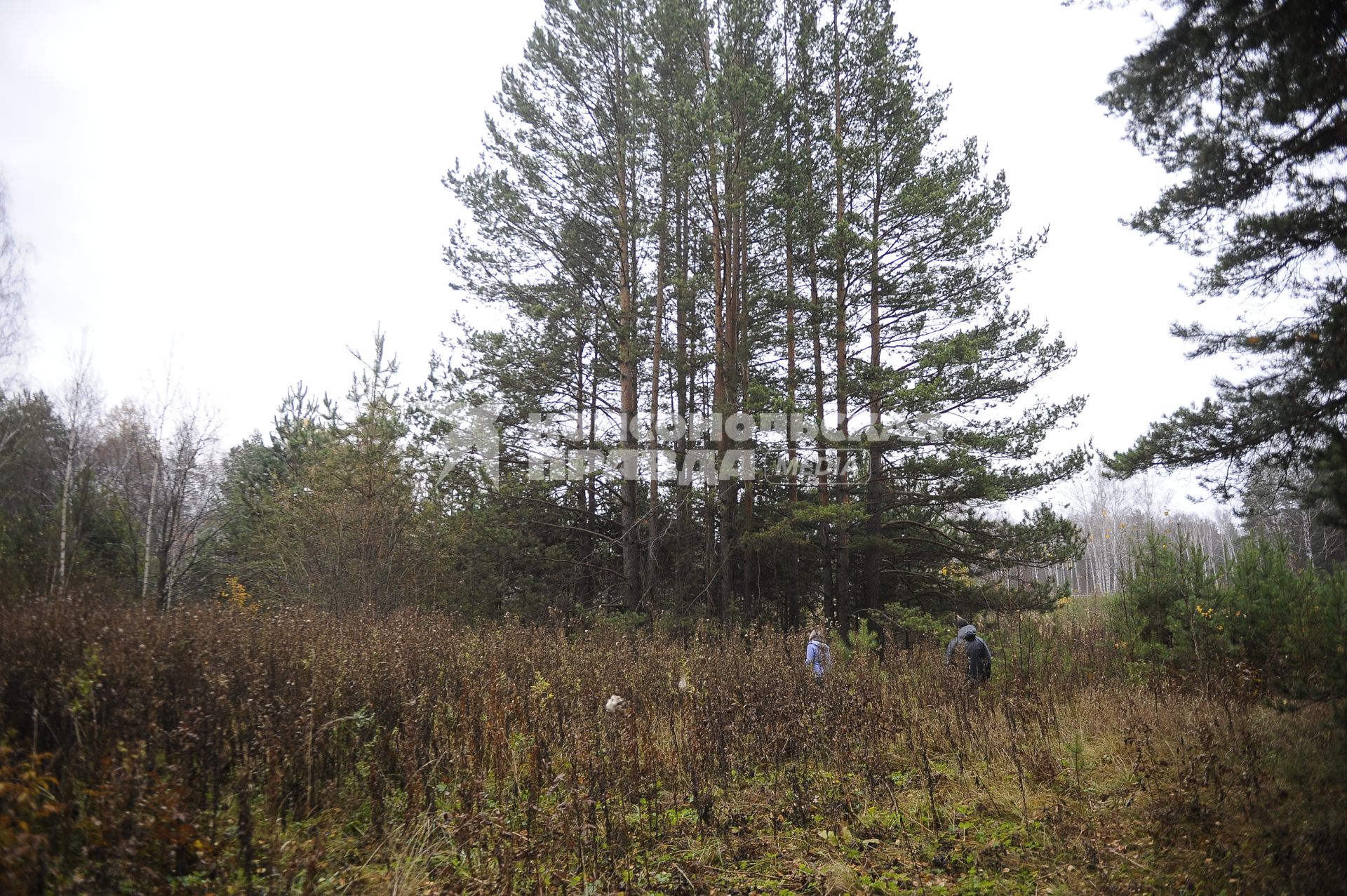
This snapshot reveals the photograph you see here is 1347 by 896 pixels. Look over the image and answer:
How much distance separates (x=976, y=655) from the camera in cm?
880

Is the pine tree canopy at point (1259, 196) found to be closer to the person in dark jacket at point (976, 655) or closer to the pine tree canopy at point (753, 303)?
the person in dark jacket at point (976, 655)

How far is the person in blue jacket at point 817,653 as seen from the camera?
823 cm

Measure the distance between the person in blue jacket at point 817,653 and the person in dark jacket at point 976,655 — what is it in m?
1.73

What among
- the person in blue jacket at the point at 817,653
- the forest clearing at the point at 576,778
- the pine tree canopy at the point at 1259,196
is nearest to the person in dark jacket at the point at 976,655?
the person in blue jacket at the point at 817,653

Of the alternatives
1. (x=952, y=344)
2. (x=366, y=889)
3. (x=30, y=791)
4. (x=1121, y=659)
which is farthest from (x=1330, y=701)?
(x=952, y=344)

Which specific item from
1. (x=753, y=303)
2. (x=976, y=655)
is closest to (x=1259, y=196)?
(x=976, y=655)

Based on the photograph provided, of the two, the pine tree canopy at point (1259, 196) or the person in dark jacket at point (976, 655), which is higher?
the pine tree canopy at point (1259, 196)

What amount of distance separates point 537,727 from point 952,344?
10.3m

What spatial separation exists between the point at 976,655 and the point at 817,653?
2097mm

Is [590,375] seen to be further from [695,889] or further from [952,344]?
[695,889]

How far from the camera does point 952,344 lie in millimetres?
12359

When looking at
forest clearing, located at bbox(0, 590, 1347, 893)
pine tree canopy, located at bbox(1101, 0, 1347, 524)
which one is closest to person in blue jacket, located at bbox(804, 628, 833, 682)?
forest clearing, located at bbox(0, 590, 1347, 893)

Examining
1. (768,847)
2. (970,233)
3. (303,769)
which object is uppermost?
(970,233)

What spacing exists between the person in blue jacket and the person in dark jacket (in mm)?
1729
